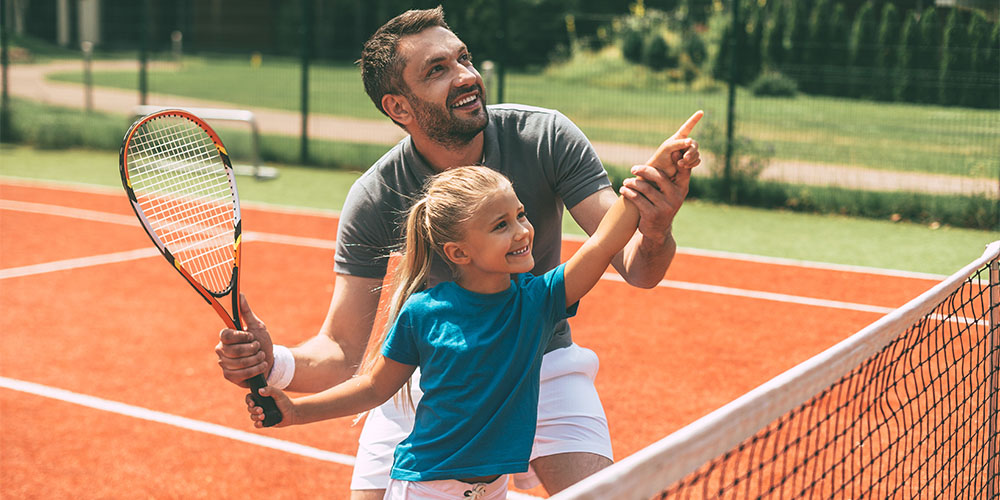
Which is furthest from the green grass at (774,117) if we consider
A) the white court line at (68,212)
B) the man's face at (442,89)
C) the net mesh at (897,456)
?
the man's face at (442,89)

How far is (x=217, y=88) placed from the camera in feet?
84.2

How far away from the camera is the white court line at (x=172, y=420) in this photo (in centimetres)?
516

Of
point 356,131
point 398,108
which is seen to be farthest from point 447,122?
point 356,131

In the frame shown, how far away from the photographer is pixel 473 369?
105 inches

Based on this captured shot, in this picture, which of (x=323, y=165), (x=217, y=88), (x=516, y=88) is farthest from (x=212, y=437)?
(x=217, y=88)

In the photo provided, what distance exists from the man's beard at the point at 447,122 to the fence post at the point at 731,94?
31.1 ft

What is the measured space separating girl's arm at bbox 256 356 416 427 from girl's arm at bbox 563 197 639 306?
0.49 metres

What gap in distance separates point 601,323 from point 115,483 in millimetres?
3678

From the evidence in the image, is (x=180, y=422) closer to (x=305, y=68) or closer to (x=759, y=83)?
(x=759, y=83)

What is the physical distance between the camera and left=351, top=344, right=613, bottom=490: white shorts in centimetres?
314

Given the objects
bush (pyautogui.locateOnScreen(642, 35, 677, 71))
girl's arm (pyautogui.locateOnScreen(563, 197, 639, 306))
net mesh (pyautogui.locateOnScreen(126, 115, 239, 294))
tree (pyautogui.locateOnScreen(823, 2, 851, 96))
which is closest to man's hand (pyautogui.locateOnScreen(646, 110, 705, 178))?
girl's arm (pyautogui.locateOnScreen(563, 197, 639, 306))

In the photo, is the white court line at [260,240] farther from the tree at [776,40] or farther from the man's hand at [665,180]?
the man's hand at [665,180]

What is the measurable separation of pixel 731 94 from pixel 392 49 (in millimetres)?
9547

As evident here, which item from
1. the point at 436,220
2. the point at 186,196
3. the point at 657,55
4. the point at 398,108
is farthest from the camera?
the point at 657,55
